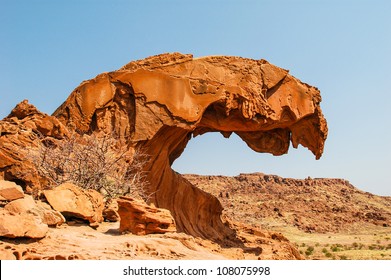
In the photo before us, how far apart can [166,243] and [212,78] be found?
24.6 ft

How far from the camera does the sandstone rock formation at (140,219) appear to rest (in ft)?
21.7

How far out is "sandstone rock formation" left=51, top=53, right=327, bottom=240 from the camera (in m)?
11.9

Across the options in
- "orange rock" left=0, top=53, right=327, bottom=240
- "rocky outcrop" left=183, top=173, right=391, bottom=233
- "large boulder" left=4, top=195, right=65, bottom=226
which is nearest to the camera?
"large boulder" left=4, top=195, right=65, bottom=226

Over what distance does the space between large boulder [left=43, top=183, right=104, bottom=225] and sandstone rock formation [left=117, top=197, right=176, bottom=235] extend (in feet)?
1.76

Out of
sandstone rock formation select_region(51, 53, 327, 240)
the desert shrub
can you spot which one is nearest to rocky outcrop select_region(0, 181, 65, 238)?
the desert shrub

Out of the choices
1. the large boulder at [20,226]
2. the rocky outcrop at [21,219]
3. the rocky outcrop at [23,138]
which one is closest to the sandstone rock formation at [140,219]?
the rocky outcrop at [21,219]

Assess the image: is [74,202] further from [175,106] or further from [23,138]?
[175,106]

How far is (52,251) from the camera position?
477cm

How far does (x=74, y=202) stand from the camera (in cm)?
692

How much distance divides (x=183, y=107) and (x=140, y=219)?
5776mm

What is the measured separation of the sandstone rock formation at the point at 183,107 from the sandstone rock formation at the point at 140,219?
4.81 m

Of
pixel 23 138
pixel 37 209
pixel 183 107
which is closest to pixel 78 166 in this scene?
pixel 23 138

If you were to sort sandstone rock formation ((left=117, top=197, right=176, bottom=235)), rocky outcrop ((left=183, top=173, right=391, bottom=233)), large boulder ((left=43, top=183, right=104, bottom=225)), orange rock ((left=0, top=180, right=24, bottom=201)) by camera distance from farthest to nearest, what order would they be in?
1. rocky outcrop ((left=183, top=173, right=391, bottom=233))
2. large boulder ((left=43, top=183, right=104, bottom=225))
3. sandstone rock formation ((left=117, top=197, right=176, bottom=235))
4. orange rock ((left=0, top=180, right=24, bottom=201))

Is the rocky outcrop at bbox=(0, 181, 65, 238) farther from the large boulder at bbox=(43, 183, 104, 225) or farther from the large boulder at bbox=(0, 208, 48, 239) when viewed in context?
the large boulder at bbox=(43, 183, 104, 225)
